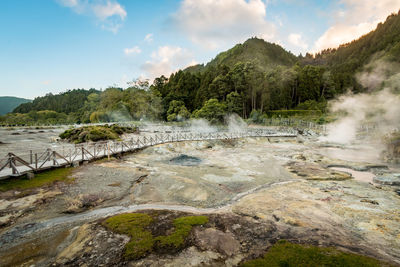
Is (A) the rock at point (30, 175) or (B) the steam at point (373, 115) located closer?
(A) the rock at point (30, 175)

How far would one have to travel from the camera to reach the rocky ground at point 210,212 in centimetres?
454

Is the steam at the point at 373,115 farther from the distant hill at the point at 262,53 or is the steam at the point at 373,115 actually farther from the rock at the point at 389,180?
the distant hill at the point at 262,53

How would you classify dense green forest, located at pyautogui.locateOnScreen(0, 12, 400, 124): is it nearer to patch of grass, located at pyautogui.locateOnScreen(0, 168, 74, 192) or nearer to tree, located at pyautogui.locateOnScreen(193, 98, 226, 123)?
tree, located at pyautogui.locateOnScreen(193, 98, 226, 123)

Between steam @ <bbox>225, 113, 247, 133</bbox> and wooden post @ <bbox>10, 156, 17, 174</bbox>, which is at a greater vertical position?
steam @ <bbox>225, 113, 247, 133</bbox>

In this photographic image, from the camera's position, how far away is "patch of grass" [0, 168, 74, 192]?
817 cm

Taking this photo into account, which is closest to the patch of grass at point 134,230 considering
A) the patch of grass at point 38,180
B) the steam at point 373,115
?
the patch of grass at point 38,180

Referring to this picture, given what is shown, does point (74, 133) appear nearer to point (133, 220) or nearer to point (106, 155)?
point (106, 155)

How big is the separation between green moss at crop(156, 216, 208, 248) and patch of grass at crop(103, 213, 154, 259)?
1.08ft

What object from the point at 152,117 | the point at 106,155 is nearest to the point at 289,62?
the point at 152,117

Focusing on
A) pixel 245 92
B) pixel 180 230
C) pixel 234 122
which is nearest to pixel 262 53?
pixel 245 92

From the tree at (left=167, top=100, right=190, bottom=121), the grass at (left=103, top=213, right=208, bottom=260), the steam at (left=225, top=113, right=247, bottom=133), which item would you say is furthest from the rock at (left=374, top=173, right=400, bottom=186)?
the tree at (left=167, top=100, right=190, bottom=121)

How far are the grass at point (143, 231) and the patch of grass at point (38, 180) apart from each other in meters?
5.08

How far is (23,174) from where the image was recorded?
9156 mm

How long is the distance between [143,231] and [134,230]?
0.25 metres
